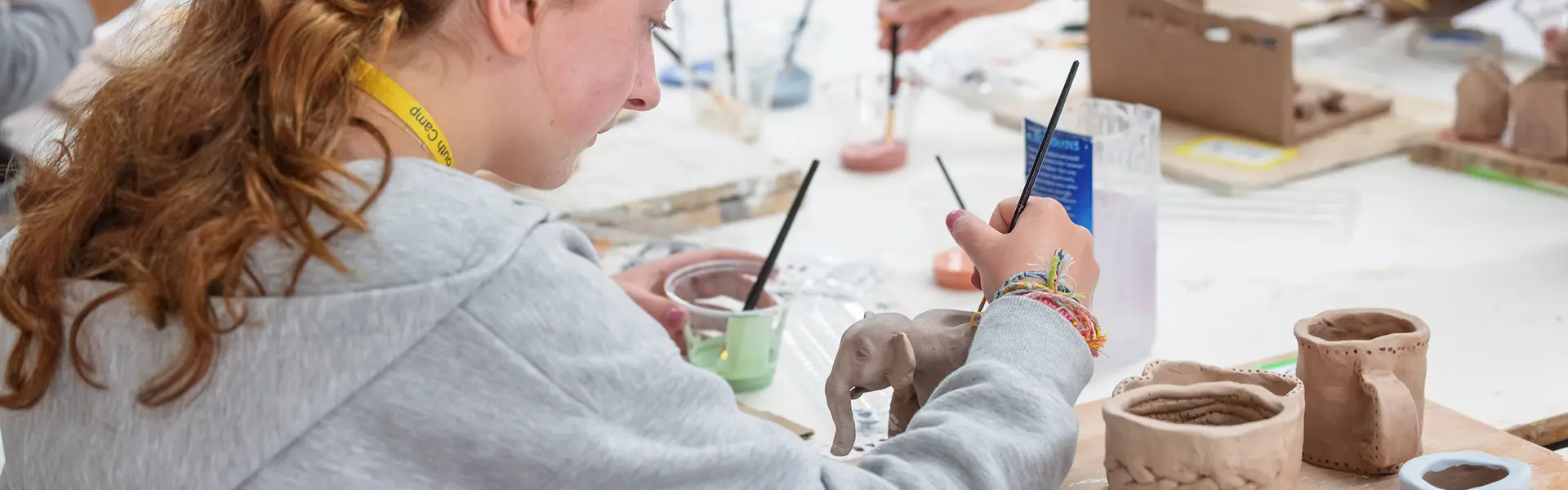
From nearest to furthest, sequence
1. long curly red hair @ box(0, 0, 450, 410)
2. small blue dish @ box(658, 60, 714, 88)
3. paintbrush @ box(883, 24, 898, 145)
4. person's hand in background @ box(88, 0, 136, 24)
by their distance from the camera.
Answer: long curly red hair @ box(0, 0, 450, 410)
paintbrush @ box(883, 24, 898, 145)
small blue dish @ box(658, 60, 714, 88)
person's hand in background @ box(88, 0, 136, 24)

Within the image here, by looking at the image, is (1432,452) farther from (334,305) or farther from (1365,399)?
(334,305)

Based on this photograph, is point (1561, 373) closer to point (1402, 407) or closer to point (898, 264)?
point (1402, 407)

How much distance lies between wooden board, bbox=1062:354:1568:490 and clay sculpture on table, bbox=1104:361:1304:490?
0.06 meters

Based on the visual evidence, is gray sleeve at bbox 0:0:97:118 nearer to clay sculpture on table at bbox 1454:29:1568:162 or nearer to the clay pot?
the clay pot

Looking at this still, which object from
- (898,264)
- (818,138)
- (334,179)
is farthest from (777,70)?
(334,179)

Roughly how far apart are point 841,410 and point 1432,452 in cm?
43

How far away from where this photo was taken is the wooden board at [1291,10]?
2.50 m

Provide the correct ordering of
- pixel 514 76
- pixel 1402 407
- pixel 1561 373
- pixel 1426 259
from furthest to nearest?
pixel 1426 259, pixel 1561 373, pixel 1402 407, pixel 514 76

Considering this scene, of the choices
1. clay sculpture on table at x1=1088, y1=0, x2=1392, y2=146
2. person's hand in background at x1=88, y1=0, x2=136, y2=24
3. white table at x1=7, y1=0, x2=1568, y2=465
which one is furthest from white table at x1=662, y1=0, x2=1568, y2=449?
person's hand in background at x1=88, y1=0, x2=136, y2=24

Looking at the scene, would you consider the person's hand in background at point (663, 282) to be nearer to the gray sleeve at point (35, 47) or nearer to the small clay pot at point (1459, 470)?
the small clay pot at point (1459, 470)

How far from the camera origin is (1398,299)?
4.79 ft

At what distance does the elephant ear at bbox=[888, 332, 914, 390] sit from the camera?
96cm

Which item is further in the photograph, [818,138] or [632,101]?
[818,138]

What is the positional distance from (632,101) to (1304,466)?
539 mm
